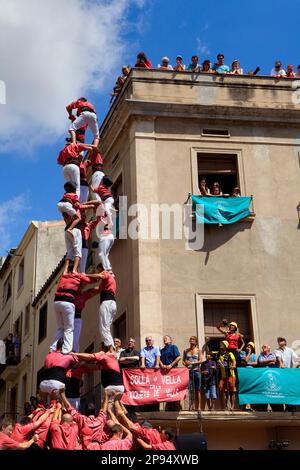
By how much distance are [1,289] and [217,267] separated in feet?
75.3

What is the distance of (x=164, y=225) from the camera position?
20.5m

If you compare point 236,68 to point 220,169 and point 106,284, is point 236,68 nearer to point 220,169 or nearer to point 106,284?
point 220,169

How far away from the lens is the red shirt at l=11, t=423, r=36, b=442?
40.1ft

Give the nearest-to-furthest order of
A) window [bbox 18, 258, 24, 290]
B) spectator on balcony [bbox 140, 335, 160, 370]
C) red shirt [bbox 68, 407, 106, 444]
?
red shirt [bbox 68, 407, 106, 444] → spectator on balcony [bbox 140, 335, 160, 370] → window [bbox 18, 258, 24, 290]

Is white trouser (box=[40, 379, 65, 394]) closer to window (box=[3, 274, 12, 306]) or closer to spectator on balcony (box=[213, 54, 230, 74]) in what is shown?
spectator on balcony (box=[213, 54, 230, 74])

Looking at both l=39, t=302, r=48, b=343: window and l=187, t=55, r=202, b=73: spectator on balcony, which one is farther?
l=39, t=302, r=48, b=343: window

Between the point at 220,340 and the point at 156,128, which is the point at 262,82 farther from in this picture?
the point at 220,340

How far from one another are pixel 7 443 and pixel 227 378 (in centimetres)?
751

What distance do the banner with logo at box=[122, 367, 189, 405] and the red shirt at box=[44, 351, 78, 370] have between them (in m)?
3.35

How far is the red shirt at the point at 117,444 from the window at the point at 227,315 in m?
7.87

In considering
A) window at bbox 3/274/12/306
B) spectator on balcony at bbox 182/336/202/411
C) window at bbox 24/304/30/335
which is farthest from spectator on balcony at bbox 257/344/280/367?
window at bbox 3/274/12/306

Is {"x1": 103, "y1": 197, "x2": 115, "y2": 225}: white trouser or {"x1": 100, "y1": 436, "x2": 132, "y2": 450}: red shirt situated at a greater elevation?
{"x1": 103, "y1": 197, "x2": 115, "y2": 225}: white trouser

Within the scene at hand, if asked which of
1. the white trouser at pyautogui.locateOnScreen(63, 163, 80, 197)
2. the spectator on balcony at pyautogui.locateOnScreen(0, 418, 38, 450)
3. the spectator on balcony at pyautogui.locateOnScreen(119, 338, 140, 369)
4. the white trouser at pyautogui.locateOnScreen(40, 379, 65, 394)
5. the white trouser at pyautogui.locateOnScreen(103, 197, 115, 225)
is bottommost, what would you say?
the spectator on balcony at pyautogui.locateOnScreen(0, 418, 38, 450)
